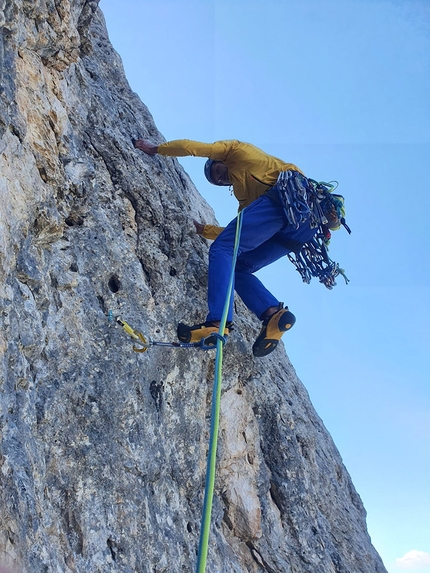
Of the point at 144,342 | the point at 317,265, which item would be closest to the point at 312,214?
the point at 317,265

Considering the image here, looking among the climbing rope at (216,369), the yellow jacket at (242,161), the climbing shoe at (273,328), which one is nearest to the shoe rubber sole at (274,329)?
the climbing shoe at (273,328)

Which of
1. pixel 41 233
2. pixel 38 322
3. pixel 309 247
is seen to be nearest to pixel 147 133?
pixel 309 247

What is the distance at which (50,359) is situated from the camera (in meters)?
3.76

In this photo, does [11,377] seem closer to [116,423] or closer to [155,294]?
[116,423]

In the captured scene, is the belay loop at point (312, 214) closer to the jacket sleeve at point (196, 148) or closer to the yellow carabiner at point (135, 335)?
the jacket sleeve at point (196, 148)

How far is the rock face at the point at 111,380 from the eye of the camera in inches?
135

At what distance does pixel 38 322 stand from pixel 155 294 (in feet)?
4.11

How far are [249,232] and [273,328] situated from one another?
823 millimetres

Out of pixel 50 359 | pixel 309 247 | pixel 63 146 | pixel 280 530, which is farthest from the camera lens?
pixel 309 247

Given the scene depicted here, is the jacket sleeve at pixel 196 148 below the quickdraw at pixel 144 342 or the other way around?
the other way around

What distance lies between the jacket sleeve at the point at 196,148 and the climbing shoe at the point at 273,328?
1.52m

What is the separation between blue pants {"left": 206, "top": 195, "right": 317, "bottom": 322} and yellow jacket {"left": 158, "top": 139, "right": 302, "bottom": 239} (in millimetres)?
281

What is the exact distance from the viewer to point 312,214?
17.1 ft

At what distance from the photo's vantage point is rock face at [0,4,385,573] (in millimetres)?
3428
